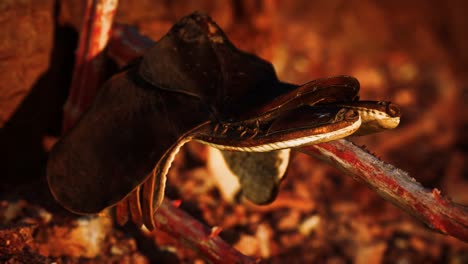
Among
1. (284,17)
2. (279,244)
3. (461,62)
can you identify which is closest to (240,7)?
(284,17)

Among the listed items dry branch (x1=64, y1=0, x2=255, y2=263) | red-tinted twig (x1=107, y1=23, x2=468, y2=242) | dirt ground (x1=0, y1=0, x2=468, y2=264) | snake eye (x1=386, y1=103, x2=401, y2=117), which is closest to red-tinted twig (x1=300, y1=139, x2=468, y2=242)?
red-tinted twig (x1=107, y1=23, x2=468, y2=242)

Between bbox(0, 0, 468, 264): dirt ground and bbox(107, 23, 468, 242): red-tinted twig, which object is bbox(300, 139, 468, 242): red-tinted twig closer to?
bbox(107, 23, 468, 242): red-tinted twig

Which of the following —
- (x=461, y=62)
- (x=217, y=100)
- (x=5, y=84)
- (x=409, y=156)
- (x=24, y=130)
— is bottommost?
(x=409, y=156)

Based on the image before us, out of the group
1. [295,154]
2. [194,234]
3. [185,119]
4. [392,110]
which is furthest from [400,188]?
[194,234]

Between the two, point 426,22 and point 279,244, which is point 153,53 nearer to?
point 279,244

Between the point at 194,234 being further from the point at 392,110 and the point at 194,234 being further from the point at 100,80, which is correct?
the point at 392,110

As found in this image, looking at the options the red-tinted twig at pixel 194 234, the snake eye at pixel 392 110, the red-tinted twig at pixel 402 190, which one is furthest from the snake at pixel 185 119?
the red-tinted twig at pixel 194 234

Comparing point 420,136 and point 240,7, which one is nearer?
point 240,7

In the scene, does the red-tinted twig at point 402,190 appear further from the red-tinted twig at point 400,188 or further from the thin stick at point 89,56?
the thin stick at point 89,56
